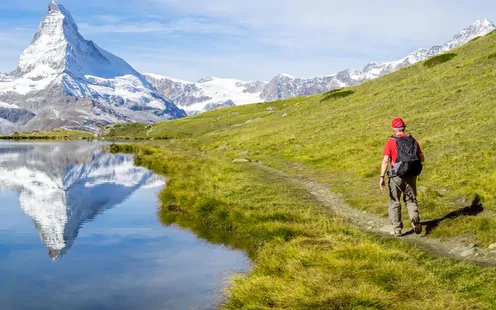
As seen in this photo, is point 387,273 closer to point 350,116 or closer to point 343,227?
point 343,227

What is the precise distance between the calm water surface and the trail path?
5.52 metres

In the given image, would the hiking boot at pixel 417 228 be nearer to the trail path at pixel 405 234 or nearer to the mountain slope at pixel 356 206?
the trail path at pixel 405 234

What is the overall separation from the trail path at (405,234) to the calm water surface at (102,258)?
5.52m

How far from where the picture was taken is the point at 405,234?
17625 millimetres

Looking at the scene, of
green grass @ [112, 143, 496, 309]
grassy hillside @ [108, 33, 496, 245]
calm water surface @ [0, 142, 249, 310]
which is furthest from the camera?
grassy hillside @ [108, 33, 496, 245]

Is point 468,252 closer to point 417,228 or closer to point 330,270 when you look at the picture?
point 417,228

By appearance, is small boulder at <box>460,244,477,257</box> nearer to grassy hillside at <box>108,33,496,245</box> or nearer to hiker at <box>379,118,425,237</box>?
grassy hillside at <box>108,33,496,245</box>

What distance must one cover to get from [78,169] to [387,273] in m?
54.0

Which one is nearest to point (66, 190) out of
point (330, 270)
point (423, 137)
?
point (423, 137)

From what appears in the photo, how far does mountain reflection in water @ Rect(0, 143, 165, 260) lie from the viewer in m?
25.5

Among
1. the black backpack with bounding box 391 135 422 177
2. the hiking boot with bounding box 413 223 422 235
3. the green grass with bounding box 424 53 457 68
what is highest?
the green grass with bounding box 424 53 457 68

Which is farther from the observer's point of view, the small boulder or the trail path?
the small boulder

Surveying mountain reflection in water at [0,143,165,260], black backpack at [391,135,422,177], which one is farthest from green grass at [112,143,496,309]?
mountain reflection in water at [0,143,165,260]

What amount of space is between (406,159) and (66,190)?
3300cm
